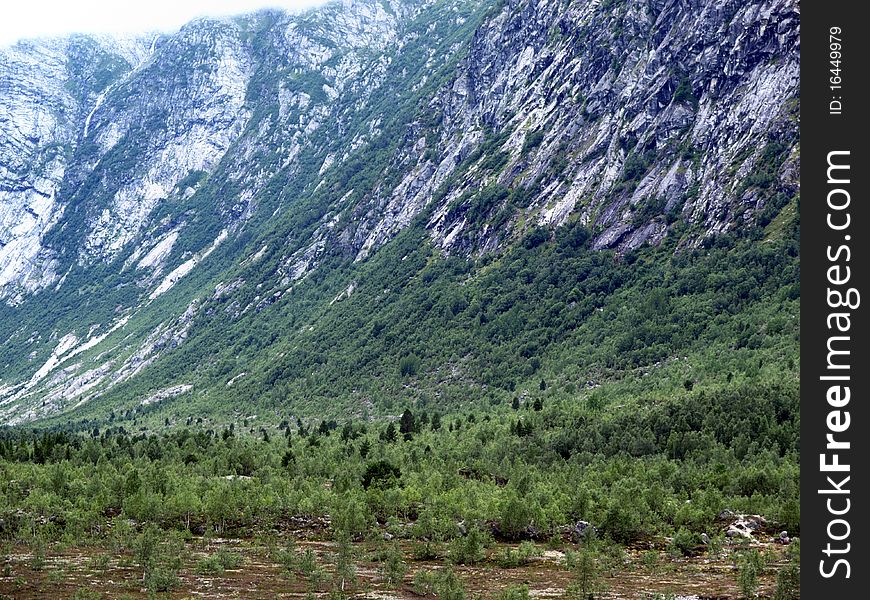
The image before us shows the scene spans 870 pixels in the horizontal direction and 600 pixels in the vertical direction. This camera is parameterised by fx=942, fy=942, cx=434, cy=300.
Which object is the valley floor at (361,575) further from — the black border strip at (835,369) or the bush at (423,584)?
the black border strip at (835,369)

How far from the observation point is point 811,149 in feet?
121

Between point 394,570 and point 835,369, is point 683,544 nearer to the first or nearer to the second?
point 394,570

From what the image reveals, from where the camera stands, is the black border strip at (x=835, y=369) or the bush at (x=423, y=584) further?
the bush at (x=423, y=584)

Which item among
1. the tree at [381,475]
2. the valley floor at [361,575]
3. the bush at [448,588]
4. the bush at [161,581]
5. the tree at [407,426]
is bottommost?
the valley floor at [361,575]

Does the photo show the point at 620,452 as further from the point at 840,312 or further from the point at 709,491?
the point at 840,312

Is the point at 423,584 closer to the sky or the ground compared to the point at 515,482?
closer to the ground

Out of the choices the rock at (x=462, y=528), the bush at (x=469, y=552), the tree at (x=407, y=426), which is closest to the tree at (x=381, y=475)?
the rock at (x=462, y=528)

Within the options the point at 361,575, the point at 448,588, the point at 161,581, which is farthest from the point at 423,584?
the point at 161,581

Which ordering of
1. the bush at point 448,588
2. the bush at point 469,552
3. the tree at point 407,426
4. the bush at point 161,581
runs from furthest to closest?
the tree at point 407,426 → the bush at point 469,552 → the bush at point 161,581 → the bush at point 448,588

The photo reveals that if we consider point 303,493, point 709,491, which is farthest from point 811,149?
point 303,493

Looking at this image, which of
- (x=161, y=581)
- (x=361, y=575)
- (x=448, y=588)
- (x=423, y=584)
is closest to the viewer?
(x=448, y=588)

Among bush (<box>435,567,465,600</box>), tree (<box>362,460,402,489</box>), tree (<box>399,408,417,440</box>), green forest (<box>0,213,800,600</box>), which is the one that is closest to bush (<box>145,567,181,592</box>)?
green forest (<box>0,213,800,600</box>)

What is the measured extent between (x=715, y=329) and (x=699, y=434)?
56131mm

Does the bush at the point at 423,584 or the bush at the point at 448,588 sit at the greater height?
the bush at the point at 448,588
